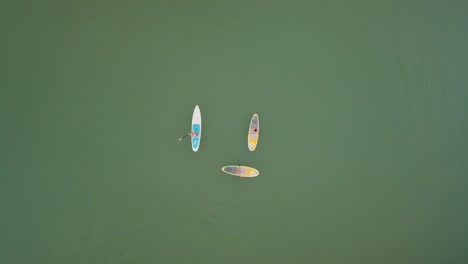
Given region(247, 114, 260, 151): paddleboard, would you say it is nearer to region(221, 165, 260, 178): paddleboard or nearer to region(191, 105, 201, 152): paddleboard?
region(221, 165, 260, 178): paddleboard

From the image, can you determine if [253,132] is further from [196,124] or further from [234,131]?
[196,124]

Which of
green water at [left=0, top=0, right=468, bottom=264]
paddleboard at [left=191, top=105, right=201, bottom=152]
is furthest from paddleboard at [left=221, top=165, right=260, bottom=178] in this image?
paddleboard at [left=191, top=105, right=201, bottom=152]

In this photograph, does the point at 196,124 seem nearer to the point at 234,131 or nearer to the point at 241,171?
the point at 234,131

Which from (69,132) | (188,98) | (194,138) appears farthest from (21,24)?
(194,138)

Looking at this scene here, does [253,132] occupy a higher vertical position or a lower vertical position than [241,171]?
higher

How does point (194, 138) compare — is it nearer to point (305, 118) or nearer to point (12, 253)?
point (305, 118)

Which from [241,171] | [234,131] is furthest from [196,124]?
[241,171]

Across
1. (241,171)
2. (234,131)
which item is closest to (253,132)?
(234,131)
